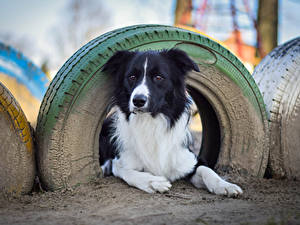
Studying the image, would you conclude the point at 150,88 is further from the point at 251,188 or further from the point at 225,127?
the point at 251,188

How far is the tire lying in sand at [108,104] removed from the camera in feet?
9.96

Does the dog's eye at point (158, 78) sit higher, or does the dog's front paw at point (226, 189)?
the dog's eye at point (158, 78)

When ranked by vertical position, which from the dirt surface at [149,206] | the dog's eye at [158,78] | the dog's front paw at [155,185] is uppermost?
the dog's eye at [158,78]

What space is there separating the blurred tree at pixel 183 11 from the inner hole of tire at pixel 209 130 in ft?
30.9

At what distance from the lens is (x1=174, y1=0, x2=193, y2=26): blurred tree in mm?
12859

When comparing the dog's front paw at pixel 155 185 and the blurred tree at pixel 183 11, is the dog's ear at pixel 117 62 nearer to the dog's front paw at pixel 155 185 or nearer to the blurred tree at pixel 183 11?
the dog's front paw at pixel 155 185

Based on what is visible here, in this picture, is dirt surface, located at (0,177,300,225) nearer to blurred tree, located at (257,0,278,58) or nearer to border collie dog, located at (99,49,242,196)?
border collie dog, located at (99,49,242,196)

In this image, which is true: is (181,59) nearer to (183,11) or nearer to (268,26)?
(268,26)

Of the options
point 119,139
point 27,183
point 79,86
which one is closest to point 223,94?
point 119,139

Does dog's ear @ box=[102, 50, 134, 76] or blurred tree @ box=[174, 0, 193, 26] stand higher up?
blurred tree @ box=[174, 0, 193, 26]

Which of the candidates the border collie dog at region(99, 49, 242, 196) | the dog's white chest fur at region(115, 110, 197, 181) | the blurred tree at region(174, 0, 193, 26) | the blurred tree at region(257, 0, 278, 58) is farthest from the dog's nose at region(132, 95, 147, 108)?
the blurred tree at region(174, 0, 193, 26)

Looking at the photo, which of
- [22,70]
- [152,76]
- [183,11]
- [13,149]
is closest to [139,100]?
[152,76]

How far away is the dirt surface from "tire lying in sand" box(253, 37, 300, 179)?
479 mm

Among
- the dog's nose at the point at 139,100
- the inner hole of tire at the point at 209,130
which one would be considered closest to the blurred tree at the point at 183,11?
the inner hole of tire at the point at 209,130
